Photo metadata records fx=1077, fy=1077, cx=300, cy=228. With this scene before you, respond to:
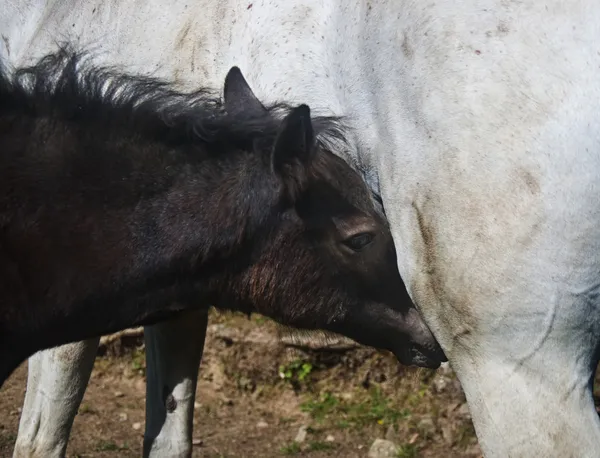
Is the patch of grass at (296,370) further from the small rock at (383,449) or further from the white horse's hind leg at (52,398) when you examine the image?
the white horse's hind leg at (52,398)

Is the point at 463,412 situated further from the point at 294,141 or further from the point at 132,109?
the point at 132,109

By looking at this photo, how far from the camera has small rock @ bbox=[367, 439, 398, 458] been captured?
4793 millimetres

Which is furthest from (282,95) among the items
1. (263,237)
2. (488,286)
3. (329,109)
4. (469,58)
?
(488,286)

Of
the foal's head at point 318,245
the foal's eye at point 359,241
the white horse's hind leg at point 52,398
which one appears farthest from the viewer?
the white horse's hind leg at point 52,398

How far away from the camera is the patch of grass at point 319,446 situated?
16.4ft

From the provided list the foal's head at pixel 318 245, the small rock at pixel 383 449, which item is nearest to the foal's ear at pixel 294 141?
the foal's head at pixel 318 245

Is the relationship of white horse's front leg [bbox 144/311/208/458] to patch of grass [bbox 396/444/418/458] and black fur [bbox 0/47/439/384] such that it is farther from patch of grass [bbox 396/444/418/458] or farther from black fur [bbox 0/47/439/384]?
patch of grass [bbox 396/444/418/458]

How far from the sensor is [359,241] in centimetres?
297

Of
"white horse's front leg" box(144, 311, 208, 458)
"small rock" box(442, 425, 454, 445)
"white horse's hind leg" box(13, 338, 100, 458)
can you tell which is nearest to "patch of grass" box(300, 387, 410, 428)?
"small rock" box(442, 425, 454, 445)

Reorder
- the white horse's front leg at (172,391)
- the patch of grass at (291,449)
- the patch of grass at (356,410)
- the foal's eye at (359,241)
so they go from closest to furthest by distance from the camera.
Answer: the foal's eye at (359,241)
the white horse's front leg at (172,391)
the patch of grass at (291,449)
the patch of grass at (356,410)

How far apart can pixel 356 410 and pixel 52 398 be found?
199cm

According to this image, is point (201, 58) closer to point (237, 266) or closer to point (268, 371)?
point (237, 266)

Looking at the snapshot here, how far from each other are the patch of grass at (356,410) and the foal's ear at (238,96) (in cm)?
260

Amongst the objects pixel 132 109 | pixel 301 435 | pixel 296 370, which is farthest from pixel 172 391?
pixel 296 370
